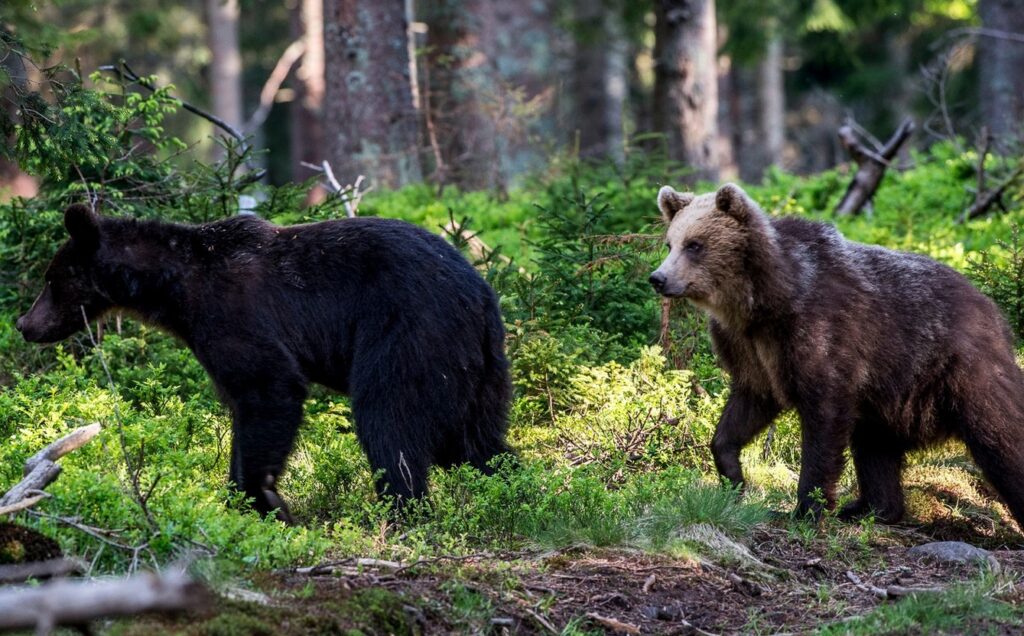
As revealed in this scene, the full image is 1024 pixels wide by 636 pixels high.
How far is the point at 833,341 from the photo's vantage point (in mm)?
6867

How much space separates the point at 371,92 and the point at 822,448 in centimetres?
874

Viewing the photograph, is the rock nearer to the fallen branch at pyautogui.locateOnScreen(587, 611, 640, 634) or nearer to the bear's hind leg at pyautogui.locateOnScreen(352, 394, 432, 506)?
the fallen branch at pyautogui.locateOnScreen(587, 611, 640, 634)

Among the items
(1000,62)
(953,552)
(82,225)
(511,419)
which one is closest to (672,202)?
(511,419)

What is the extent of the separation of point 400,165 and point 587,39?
9.74 meters

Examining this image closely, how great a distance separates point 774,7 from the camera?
74.0 ft

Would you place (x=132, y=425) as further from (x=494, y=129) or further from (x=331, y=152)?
(x=494, y=129)

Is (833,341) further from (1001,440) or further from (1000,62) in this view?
(1000,62)

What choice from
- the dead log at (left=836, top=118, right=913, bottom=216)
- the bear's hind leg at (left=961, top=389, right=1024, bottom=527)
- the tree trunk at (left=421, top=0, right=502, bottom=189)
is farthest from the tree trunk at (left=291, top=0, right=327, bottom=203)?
the bear's hind leg at (left=961, top=389, right=1024, bottom=527)

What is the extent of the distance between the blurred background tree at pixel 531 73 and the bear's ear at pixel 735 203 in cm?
393

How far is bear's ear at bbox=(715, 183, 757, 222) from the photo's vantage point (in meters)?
6.86

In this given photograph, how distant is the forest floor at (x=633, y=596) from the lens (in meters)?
4.94

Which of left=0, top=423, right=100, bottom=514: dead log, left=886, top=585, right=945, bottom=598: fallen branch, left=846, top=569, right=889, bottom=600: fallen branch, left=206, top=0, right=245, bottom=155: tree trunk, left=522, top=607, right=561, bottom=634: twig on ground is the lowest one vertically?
left=846, top=569, right=889, bottom=600: fallen branch

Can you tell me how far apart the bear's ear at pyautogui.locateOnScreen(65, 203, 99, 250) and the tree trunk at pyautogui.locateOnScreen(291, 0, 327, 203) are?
1501 cm

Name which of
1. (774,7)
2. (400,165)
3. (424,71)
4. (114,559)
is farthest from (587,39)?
(114,559)
